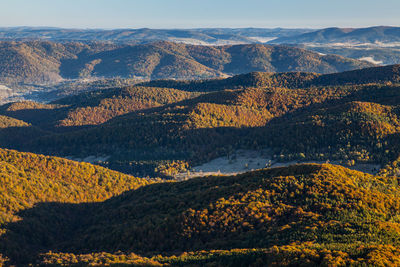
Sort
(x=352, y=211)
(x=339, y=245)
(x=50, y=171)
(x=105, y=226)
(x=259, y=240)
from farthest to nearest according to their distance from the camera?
(x=50, y=171) → (x=105, y=226) → (x=352, y=211) → (x=259, y=240) → (x=339, y=245)

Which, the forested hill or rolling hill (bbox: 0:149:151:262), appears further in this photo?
rolling hill (bbox: 0:149:151:262)

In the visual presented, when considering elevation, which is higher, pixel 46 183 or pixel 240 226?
pixel 240 226

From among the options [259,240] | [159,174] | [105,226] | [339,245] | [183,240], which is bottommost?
[159,174]

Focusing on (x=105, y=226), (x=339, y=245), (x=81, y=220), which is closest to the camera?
(x=339, y=245)

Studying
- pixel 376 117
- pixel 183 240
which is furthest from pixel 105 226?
pixel 376 117

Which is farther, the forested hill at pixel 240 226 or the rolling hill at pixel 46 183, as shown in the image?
the rolling hill at pixel 46 183

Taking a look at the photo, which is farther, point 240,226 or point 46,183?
Result: point 46,183

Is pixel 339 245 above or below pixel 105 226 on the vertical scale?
above

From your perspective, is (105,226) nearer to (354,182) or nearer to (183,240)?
(183,240)
